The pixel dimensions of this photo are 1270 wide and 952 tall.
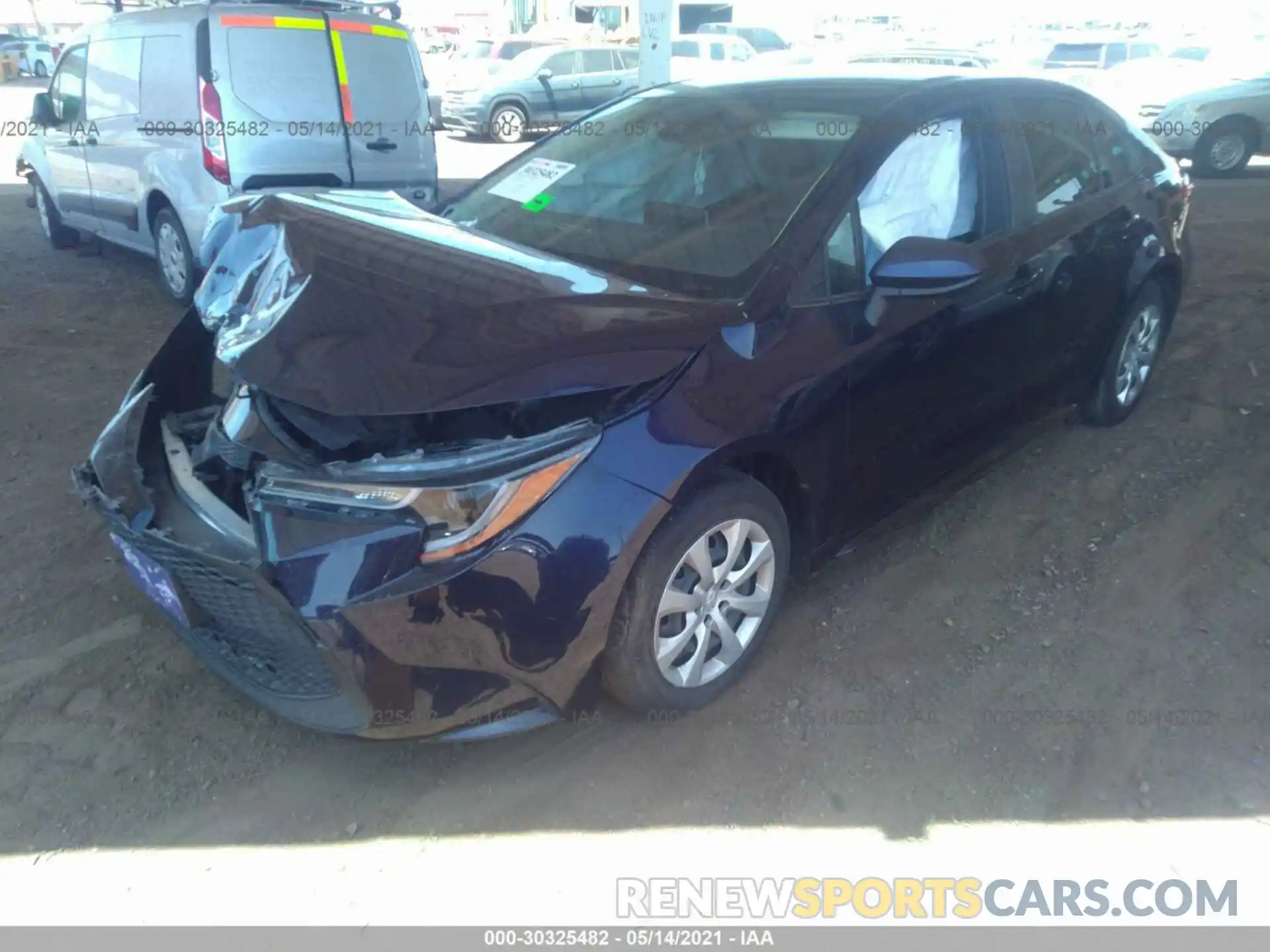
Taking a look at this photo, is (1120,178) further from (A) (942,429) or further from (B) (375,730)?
(B) (375,730)

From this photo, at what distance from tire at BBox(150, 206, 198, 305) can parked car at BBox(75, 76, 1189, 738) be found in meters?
3.37

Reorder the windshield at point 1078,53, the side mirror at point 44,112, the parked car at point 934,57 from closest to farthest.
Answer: the side mirror at point 44,112 < the parked car at point 934,57 < the windshield at point 1078,53

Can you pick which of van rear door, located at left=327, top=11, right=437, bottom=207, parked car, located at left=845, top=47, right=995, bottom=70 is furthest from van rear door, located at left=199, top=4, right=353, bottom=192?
parked car, located at left=845, top=47, right=995, bottom=70

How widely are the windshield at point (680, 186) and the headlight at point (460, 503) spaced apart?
797mm

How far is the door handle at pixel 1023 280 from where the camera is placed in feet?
10.4

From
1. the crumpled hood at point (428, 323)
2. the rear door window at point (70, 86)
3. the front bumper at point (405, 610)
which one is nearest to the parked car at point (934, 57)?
the rear door window at point (70, 86)

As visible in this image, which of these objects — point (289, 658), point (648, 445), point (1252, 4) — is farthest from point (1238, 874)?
point (1252, 4)

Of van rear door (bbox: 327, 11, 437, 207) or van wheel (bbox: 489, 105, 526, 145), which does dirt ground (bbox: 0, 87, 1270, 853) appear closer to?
van rear door (bbox: 327, 11, 437, 207)

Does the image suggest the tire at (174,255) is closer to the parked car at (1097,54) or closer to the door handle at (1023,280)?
the door handle at (1023,280)

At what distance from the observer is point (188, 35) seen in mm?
5734

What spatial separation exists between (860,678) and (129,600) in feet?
7.59

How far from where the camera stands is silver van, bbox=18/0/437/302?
18.7 feet

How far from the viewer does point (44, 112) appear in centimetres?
722

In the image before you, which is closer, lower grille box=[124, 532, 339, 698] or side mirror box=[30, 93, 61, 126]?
lower grille box=[124, 532, 339, 698]
